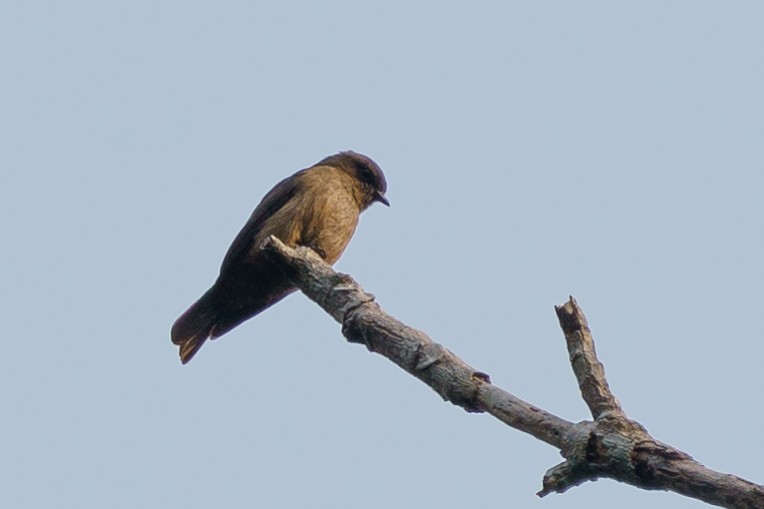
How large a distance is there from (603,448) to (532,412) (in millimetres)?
319

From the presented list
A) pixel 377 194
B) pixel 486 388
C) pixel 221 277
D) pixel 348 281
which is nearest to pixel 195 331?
pixel 221 277

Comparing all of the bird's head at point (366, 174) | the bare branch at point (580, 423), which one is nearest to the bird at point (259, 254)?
the bird's head at point (366, 174)

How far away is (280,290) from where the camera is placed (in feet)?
27.3

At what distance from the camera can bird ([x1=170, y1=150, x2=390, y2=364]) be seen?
823 centimetres

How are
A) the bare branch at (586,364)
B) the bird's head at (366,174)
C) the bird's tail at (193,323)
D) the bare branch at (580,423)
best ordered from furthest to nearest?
the bird's head at (366,174), the bird's tail at (193,323), the bare branch at (586,364), the bare branch at (580,423)

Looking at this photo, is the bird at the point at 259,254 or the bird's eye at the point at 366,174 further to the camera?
the bird's eye at the point at 366,174

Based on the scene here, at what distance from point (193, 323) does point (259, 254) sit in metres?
0.86

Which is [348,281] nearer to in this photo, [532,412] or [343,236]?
→ [532,412]

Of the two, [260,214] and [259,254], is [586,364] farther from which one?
[260,214]

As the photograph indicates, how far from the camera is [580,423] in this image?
3.93 metres

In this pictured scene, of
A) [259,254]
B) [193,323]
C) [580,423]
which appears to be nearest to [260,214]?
[259,254]

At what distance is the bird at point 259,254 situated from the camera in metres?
8.23

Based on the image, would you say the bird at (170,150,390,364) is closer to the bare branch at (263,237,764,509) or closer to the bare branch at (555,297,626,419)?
the bare branch at (263,237,764,509)

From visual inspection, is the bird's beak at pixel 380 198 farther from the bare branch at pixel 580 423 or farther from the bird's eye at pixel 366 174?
the bare branch at pixel 580 423
